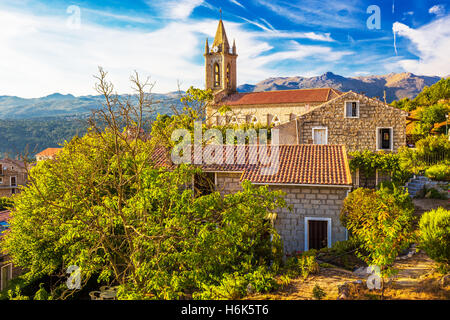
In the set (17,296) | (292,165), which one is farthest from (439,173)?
(17,296)

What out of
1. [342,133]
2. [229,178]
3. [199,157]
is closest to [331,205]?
[229,178]

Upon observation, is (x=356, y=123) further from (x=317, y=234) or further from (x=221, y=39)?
(x=221, y=39)

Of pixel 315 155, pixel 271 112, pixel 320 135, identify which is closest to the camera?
pixel 315 155

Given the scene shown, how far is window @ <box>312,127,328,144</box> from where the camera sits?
22859 millimetres

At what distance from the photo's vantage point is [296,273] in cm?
916

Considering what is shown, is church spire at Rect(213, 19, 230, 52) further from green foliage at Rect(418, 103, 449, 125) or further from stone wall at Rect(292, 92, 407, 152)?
stone wall at Rect(292, 92, 407, 152)

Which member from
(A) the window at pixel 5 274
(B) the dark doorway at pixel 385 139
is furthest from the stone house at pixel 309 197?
(A) the window at pixel 5 274

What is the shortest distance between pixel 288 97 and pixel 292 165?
1426 inches

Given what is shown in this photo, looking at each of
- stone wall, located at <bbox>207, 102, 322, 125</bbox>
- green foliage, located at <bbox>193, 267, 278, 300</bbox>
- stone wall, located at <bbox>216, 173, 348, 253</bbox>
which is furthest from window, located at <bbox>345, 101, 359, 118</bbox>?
stone wall, located at <bbox>207, 102, 322, 125</bbox>

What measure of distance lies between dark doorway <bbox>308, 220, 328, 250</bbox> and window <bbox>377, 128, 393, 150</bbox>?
12.8 m

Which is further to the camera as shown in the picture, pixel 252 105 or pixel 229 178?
pixel 252 105

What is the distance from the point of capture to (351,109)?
22.6 metres

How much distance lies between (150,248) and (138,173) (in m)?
2.01

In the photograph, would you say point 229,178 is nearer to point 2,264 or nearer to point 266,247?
point 266,247
